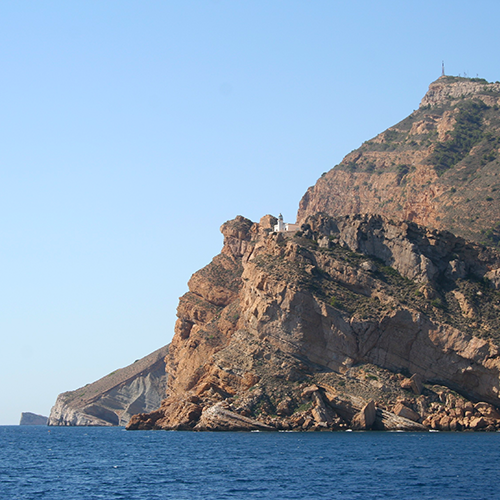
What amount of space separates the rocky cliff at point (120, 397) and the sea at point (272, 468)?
85.7 m

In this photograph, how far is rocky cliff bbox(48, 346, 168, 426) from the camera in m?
169

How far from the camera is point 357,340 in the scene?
90.4m

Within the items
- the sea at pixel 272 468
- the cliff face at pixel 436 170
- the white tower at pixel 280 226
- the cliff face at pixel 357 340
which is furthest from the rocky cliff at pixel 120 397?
the sea at pixel 272 468

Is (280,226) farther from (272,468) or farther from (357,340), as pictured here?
(272,468)

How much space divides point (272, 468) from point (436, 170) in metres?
110

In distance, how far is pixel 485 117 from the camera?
6693 inches

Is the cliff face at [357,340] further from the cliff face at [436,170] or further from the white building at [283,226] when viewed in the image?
the cliff face at [436,170]

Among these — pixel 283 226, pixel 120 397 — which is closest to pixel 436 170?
pixel 283 226

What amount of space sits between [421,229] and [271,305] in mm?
23468

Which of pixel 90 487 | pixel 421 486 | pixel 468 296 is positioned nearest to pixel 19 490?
pixel 90 487

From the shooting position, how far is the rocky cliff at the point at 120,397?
6644 inches

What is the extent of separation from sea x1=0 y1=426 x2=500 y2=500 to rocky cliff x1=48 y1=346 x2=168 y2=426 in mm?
85669

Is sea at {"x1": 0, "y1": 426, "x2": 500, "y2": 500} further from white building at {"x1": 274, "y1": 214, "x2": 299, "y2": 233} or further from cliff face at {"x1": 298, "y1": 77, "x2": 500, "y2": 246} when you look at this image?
cliff face at {"x1": 298, "y1": 77, "x2": 500, "y2": 246}

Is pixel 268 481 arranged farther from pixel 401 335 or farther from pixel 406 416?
pixel 401 335
